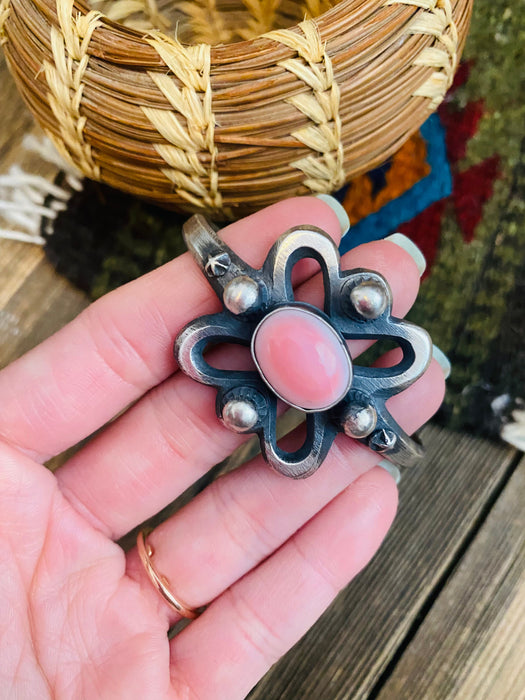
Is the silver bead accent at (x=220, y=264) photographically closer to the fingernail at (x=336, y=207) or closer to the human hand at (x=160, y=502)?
the human hand at (x=160, y=502)

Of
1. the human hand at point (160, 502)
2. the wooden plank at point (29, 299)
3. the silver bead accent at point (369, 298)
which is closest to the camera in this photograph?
the silver bead accent at point (369, 298)

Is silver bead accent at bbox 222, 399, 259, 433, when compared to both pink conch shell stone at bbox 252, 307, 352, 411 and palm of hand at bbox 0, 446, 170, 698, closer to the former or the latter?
pink conch shell stone at bbox 252, 307, 352, 411

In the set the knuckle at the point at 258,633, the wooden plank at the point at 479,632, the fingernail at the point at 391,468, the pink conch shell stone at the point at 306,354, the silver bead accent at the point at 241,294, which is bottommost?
the wooden plank at the point at 479,632

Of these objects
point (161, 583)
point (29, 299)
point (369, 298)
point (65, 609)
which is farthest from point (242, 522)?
point (29, 299)

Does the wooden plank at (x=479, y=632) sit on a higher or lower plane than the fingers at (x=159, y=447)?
lower

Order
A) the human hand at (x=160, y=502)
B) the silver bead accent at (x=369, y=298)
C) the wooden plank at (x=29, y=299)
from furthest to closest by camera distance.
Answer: the wooden plank at (x=29, y=299), the human hand at (x=160, y=502), the silver bead accent at (x=369, y=298)

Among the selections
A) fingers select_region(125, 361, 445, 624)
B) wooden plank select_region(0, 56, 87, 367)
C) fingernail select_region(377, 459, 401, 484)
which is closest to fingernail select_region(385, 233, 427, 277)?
fingers select_region(125, 361, 445, 624)

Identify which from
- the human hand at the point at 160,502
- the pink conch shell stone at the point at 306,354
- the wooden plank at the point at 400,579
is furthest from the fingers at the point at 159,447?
the wooden plank at the point at 400,579

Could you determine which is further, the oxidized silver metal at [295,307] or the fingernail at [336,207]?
the fingernail at [336,207]
